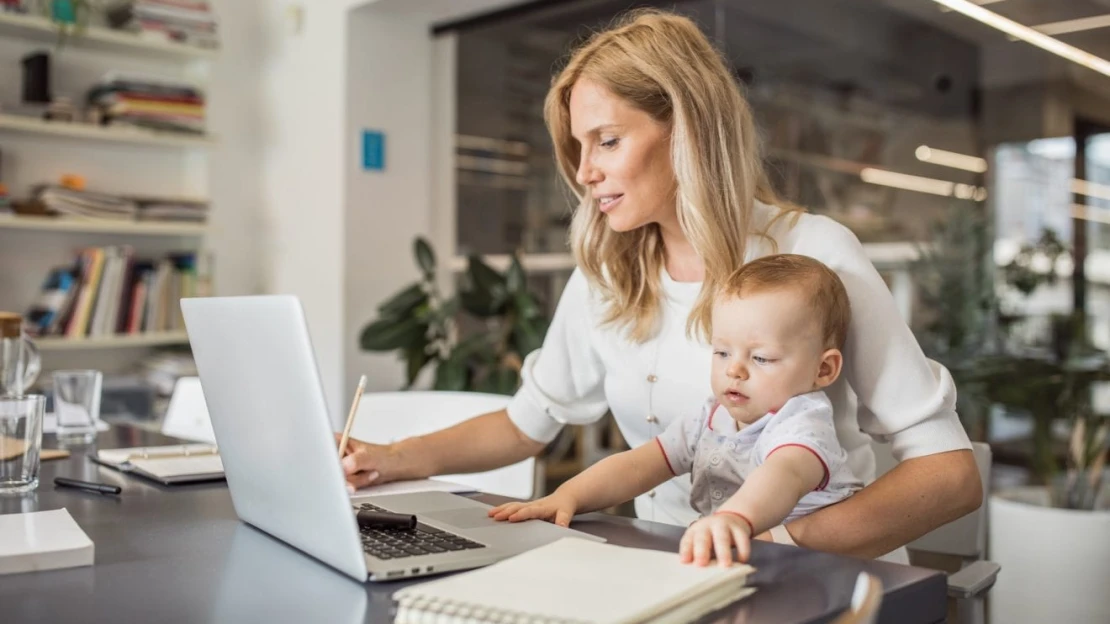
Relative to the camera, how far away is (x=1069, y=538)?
206 centimetres

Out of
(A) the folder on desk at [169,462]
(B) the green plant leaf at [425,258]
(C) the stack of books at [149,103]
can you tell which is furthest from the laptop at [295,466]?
(C) the stack of books at [149,103]

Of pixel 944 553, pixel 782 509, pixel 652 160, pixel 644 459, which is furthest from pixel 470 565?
pixel 944 553

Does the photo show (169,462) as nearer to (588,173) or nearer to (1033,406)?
(588,173)

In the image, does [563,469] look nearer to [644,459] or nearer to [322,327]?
[322,327]

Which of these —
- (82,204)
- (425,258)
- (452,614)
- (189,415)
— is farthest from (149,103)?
(452,614)

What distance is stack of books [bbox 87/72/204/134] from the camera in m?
3.73

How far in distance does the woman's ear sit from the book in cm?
84

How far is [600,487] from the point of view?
4.09 feet

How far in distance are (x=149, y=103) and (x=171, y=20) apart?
34 cm

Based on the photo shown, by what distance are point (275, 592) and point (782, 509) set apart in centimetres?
49

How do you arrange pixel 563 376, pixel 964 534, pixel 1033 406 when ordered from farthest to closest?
pixel 1033 406 < pixel 563 376 < pixel 964 534

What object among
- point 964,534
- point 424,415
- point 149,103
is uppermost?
point 149,103

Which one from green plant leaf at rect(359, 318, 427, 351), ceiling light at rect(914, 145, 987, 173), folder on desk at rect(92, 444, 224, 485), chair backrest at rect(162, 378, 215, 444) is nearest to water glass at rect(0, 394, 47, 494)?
folder on desk at rect(92, 444, 224, 485)

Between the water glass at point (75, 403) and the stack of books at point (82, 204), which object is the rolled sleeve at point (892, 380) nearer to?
the water glass at point (75, 403)
